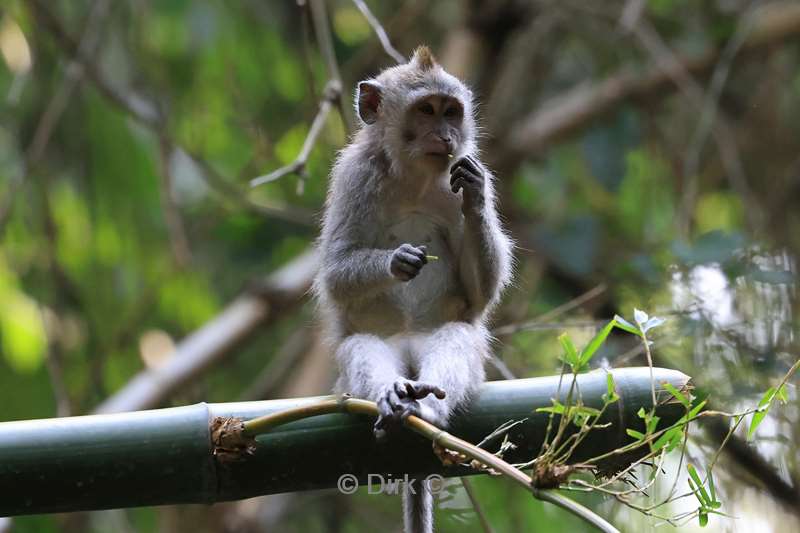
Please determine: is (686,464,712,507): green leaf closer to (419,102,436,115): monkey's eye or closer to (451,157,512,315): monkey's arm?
(451,157,512,315): monkey's arm

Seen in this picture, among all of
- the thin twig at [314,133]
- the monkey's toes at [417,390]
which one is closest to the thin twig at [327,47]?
the thin twig at [314,133]

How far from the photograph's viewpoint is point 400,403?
3559mm

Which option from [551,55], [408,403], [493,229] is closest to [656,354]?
[493,229]

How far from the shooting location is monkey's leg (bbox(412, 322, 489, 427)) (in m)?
3.72

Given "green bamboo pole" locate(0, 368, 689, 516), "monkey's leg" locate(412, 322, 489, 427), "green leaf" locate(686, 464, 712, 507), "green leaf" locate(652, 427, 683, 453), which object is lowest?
"green leaf" locate(686, 464, 712, 507)

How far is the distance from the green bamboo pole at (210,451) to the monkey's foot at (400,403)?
5cm

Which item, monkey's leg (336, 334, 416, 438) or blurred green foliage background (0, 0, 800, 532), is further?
blurred green foliage background (0, 0, 800, 532)

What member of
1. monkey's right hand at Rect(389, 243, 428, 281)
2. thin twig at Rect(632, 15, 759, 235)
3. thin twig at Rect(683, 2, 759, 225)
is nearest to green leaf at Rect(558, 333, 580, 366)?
monkey's right hand at Rect(389, 243, 428, 281)

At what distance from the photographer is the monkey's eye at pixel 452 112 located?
4.97 metres

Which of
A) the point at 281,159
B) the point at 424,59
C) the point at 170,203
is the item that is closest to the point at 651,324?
the point at 424,59

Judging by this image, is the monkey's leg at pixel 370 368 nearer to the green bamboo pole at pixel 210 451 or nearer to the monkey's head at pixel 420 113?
the green bamboo pole at pixel 210 451

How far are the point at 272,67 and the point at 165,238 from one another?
1654 mm

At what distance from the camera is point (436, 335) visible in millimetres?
4449

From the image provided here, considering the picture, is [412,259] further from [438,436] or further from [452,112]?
[438,436]
